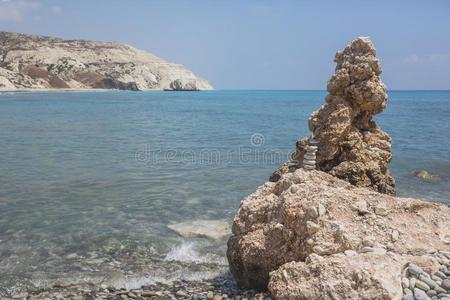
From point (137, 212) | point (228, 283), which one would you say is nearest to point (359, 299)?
point (228, 283)

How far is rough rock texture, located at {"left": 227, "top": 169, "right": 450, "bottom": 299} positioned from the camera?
5.92 meters

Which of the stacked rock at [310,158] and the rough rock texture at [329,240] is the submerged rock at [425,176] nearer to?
the stacked rock at [310,158]

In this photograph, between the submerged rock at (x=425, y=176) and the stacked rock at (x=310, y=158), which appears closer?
the stacked rock at (x=310, y=158)

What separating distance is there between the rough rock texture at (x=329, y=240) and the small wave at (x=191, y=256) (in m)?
1.84

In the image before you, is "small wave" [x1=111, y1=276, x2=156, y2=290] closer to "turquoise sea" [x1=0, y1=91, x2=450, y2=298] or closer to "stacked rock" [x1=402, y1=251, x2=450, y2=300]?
"turquoise sea" [x1=0, y1=91, x2=450, y2=298]

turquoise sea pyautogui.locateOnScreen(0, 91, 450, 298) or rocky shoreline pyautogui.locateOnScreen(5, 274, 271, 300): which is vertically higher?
rocky shoreline pyautogui.locateOnScreen(5, 274, 271, 300)

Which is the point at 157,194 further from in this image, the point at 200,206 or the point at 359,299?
the point at 359,299

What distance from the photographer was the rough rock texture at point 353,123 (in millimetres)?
12695

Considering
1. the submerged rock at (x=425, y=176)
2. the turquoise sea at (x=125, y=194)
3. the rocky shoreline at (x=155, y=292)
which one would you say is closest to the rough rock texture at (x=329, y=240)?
the rocky shoreline at (x=155, y=292)

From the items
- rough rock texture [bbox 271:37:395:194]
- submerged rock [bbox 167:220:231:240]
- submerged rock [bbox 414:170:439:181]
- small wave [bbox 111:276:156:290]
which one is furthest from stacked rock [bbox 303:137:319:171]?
submerged rock [bbox 414:170:439:181]

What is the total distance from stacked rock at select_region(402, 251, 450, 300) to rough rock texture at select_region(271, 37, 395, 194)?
6694mm

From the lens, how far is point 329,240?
6.91 metres

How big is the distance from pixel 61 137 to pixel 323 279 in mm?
29495

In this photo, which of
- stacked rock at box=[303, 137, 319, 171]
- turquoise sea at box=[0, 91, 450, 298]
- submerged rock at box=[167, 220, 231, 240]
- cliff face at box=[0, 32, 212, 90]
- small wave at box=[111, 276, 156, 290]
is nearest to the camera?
small wave at box=[111, 276, 156, 290]
